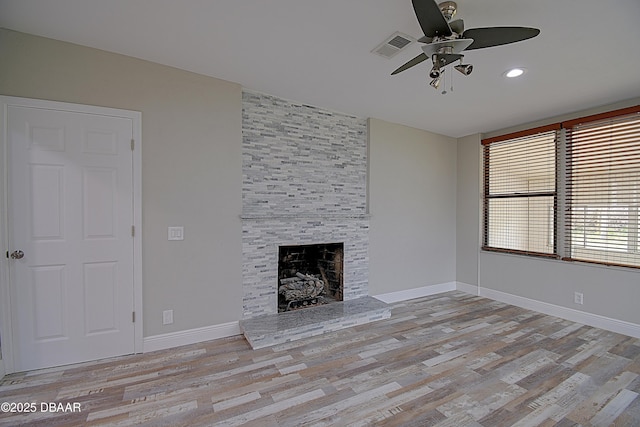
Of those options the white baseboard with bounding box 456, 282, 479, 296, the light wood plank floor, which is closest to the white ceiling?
the light wood plank floor

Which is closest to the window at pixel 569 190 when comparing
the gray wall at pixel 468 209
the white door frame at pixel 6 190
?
the gray wall at pixel 468 209

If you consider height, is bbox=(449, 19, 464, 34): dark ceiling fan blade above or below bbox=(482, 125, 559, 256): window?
above

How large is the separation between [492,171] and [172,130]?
4587 mm

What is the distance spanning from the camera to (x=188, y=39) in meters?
2.38

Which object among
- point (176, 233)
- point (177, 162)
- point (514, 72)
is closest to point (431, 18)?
point (514, 72)

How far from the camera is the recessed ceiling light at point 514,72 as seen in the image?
269 cm

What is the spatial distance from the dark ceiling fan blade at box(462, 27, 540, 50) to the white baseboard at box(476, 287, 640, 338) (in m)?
3.59

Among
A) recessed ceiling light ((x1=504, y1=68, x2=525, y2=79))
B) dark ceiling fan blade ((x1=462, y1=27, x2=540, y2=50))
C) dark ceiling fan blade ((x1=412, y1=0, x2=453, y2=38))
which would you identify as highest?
recessed ceiling light ((x1=504, y1=68, x2=525, y2=79))

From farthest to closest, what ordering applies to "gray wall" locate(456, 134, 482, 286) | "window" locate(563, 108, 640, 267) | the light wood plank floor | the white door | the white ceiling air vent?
→ "gray wall" locate(456, 134, 482, 286)
"window" locate(563, 108, 640, 267)
the white door
the white ceiling air vent
the light wood plank floor

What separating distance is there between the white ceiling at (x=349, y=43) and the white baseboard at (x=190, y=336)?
104 inches

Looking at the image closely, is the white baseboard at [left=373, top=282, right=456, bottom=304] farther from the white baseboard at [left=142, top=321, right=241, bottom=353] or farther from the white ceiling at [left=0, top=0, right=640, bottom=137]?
the white ceiling at [left=0, top=0, right=640, bottom=137]

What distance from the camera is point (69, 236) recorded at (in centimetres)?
253

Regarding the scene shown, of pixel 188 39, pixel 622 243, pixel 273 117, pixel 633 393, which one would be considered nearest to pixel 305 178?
pixel 273 117

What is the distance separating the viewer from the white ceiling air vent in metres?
2.27
